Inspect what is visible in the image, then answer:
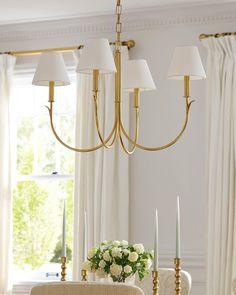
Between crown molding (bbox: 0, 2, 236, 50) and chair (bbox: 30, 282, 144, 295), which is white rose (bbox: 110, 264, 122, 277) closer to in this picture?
chair (bbox: 30, 282, 144, 295)

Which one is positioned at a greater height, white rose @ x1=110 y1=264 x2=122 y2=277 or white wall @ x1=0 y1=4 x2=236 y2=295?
white wall @ x1=0 y1=4 x2=236 y2=295

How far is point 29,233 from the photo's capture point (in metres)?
6.26

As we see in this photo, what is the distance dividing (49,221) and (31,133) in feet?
2.56

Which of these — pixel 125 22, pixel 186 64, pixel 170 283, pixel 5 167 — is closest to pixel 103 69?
pixel 186 64

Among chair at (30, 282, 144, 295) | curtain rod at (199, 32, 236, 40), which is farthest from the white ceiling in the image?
chair at (30, 282, 144, 295)

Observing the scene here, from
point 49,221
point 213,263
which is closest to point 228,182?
point 213,263

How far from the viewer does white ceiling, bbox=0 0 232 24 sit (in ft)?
18.0

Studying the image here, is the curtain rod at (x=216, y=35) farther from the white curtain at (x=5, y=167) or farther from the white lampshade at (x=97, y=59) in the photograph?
the white lampshade at (x=97, y=59)

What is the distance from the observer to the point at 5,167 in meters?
6.05

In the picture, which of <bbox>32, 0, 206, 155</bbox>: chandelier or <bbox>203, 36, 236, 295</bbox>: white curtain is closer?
<bbox>32, 0, 206, 155</bbox>: chandelier

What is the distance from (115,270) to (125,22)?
2.95 m

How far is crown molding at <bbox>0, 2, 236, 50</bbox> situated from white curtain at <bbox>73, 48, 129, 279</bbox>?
0.94ft

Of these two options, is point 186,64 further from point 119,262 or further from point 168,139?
point 168,139

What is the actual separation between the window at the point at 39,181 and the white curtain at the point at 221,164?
4.33 ft
